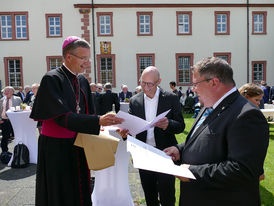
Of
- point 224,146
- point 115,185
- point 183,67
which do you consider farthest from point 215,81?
point 183,67

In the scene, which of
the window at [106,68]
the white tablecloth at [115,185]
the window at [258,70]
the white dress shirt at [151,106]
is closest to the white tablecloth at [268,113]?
the white tablecloth at [115,185]

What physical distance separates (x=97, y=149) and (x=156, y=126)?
92cm

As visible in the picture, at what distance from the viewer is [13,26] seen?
67.7ft

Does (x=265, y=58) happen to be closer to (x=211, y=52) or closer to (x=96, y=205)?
(x=211, y=52)

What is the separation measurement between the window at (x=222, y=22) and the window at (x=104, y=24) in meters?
8.60

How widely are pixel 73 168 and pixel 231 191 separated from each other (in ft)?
4.63

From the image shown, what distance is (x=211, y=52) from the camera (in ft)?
73.2

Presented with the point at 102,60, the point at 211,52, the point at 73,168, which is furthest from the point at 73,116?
the point at 211,52

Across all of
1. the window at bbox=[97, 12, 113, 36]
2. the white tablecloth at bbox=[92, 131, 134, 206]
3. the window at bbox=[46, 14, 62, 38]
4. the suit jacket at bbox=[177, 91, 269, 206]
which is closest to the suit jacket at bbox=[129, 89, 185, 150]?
the white tablecloth at bbox=[92, 131, 134, 206]

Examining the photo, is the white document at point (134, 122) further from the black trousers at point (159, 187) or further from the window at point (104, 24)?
the window at point (104, 24)

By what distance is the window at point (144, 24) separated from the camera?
21547 mm

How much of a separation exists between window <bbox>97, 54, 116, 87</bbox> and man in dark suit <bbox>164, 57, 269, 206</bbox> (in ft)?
65.9

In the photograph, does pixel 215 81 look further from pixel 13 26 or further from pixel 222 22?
pixel 222 22

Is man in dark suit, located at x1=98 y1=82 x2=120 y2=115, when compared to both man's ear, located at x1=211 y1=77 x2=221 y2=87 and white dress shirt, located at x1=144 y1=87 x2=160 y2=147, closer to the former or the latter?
white dress shirt, located at x1=144 y1=87 x2=160 y2=147
